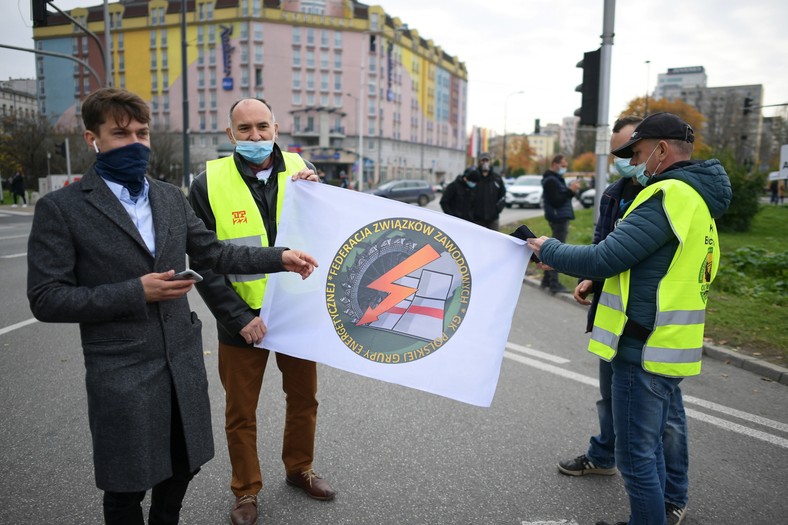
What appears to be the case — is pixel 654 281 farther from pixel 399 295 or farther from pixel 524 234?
pixel 399 295

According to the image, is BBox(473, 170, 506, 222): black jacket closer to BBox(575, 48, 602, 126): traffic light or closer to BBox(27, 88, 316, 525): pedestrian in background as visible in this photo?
BBox(575, 48, 602, 126): traffic light

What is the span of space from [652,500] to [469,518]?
0.93 meters

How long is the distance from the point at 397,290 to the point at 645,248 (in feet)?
4.16

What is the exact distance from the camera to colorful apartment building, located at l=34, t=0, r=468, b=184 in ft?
250

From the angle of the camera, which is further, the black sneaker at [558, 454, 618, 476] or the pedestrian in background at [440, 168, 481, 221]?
the pedestrian in background at [440, 168, 481, 221]

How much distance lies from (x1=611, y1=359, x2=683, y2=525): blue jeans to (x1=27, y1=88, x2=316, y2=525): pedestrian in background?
6.30 feet

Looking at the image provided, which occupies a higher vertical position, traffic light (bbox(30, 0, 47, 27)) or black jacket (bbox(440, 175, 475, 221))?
traffic light (bbox(30, 0, 47, 27))

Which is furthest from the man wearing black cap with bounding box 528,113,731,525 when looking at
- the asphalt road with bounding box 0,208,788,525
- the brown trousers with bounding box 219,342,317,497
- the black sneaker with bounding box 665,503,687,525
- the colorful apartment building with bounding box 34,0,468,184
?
the colorful apartment building with bounding box 34,0,468,184

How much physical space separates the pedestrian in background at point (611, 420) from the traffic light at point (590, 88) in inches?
238

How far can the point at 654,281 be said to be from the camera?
2.52m

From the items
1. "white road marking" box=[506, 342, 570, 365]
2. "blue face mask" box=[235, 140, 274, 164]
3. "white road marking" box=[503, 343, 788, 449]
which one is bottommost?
"white road marking" box=[506, 342, 570, 365]

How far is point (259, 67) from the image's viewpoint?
7606 cm

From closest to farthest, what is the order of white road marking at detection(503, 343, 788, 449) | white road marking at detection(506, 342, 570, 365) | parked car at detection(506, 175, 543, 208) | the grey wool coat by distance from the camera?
the grey wool coat, white road marking at detection(503, 343, 788, 449), white road marking at detection(506, 342, 570, 365), parked car at detection(506, 175, 543, 208)

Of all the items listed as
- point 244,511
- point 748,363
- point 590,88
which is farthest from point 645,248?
point 590,88
